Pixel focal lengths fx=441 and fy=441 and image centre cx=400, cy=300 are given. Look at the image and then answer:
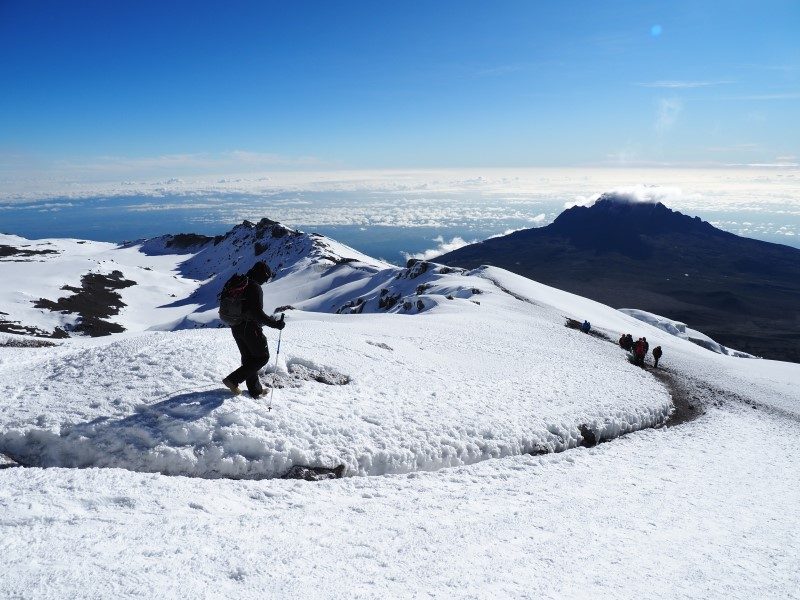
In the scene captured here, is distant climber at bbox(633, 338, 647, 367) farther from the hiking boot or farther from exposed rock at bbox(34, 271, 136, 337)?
exposed rock at bbox(34, 271, 136, 337)

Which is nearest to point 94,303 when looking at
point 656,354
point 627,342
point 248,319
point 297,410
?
point 627,342

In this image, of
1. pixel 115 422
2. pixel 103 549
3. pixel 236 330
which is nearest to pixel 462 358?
pixel 236 330

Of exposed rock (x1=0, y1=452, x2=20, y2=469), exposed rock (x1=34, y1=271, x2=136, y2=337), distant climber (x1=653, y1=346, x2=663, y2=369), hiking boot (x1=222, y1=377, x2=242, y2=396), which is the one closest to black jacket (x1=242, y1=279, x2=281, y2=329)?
hiking boot (x1=222, y1=377, x2=242, y2=396)

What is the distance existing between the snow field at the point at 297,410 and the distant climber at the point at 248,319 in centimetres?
62

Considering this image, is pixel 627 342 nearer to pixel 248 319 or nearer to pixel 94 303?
pixel 248 319

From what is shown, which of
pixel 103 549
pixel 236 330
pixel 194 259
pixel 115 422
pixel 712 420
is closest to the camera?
pixel 103 549

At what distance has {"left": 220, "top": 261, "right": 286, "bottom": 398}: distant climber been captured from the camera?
11641 mm

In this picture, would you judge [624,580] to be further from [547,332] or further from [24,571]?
[547,332]

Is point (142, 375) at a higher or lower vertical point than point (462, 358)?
higher

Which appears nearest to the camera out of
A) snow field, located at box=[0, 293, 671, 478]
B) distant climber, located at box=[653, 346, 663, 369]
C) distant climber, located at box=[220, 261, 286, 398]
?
snow field, located at box=[0, 293, 671, 478]

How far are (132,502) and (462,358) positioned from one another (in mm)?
18554

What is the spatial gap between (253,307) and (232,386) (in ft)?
7.81

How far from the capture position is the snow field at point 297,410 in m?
10.3

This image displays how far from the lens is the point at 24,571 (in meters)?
5.68
